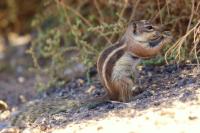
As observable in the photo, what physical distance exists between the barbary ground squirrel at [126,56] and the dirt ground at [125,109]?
129mm

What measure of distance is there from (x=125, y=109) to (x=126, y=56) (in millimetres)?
733

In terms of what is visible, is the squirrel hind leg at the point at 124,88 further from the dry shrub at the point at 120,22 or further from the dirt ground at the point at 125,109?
the dry shrub at the point at 120,22

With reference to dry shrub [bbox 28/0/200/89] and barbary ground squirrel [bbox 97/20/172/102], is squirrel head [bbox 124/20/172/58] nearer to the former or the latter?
barbary ground squirrel [bbox 97/20/172/102]

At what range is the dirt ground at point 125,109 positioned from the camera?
4.88 m

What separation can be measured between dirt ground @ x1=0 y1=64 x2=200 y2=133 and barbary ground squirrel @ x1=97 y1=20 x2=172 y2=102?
0.42 ft

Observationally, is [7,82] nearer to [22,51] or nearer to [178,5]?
[22,51]

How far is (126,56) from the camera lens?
5980mm

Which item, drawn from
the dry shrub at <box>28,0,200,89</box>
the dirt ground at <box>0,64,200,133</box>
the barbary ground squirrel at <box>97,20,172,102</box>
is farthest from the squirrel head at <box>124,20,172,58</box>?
the dirt ground at <box>0,64,200,133</box>

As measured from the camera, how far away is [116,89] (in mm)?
5973

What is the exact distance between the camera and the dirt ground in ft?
16.0

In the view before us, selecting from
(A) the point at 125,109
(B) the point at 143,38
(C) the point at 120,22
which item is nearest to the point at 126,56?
(B) the point at 143,38

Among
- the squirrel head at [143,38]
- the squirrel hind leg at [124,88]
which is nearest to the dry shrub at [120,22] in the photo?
the squirrel head at [143,38]

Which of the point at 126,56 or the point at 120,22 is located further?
the point at 120,22

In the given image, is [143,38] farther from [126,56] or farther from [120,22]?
[120,22]
